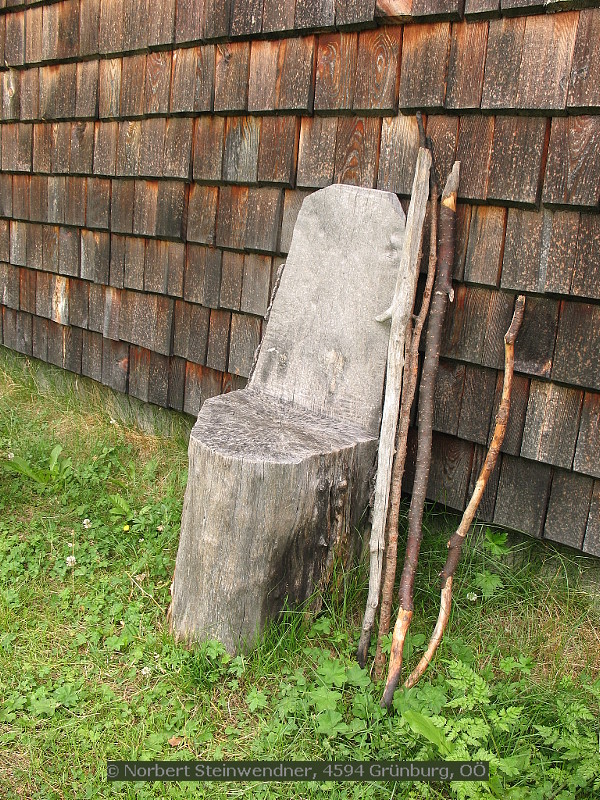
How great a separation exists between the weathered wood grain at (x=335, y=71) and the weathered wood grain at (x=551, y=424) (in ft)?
4.21

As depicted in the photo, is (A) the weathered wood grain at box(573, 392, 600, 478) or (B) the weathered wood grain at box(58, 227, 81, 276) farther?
(B) the weathered wood grain at box(58, 227, 81, 276)

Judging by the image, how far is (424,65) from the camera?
2.58m

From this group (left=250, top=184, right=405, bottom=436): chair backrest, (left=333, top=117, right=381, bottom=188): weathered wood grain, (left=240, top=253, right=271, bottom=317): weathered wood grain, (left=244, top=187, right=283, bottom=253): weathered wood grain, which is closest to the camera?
(left=250, top=184, right=405, bottom=436): chair backrest

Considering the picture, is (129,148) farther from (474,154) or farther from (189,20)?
(474,154)

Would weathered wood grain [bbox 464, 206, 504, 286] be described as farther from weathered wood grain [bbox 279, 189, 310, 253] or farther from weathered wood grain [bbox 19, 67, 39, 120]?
weathered wood grain [bbox 19, 67, 39, 120]

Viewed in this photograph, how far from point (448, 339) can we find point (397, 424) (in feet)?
1.30

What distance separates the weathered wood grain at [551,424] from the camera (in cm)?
240

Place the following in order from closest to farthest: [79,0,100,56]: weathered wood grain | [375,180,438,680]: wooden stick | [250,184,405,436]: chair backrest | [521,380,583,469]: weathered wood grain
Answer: [375,180,438,680]: wooden stick, [521,380,583,469]: weathered wood grain, [250,184,405,436]: chair backrest, [79,0,100,56]: weathered wood grain

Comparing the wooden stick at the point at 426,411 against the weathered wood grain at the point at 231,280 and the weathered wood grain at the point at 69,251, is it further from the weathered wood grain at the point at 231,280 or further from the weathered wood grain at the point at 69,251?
the weathered wood grain at the point at 69,251

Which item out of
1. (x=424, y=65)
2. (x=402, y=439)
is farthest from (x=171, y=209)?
(x=402, y=439)

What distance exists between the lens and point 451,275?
2.57 metres

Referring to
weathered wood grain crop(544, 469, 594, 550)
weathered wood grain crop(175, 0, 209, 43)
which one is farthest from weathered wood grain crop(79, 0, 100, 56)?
weathered wood grain crop(544, 469, 594, 550)

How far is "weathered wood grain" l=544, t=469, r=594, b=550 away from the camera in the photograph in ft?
7.91

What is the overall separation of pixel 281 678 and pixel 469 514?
741 mm
